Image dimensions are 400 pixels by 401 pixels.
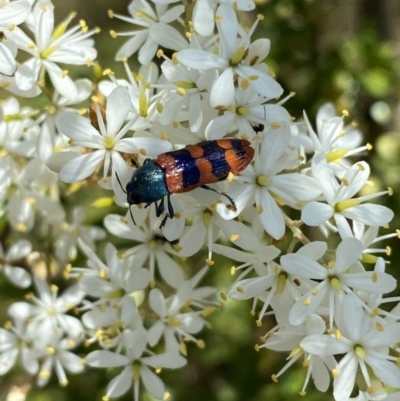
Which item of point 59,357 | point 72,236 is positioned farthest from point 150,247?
point 59,357

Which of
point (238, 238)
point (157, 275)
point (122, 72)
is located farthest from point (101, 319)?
point (122, 72)

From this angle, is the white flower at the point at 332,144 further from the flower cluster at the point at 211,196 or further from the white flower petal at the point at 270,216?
the white flower petal at the point at 270,216

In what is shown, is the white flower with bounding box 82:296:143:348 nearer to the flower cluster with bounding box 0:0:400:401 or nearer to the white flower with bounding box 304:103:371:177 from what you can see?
the flower cluster with bounding box 0:0:400:401

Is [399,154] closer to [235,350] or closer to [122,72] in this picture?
[235,350]

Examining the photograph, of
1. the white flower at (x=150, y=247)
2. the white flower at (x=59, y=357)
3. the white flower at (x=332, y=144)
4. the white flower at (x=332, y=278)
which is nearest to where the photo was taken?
the white flower at (x=332, y=278)

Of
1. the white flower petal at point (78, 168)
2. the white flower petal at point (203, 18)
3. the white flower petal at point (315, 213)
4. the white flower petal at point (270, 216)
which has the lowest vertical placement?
the white flower petal at point (270, 216)

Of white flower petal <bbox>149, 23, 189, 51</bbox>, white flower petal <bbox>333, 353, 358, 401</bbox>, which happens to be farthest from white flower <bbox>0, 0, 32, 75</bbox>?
white flower petal <bbox>333, 353, 358, 401</bbox>

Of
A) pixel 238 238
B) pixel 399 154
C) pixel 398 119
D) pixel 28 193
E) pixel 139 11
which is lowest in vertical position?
pixel 398 119

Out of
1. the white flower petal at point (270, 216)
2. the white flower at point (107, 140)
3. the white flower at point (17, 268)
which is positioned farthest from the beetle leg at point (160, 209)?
the white flower at point (17, 268)
